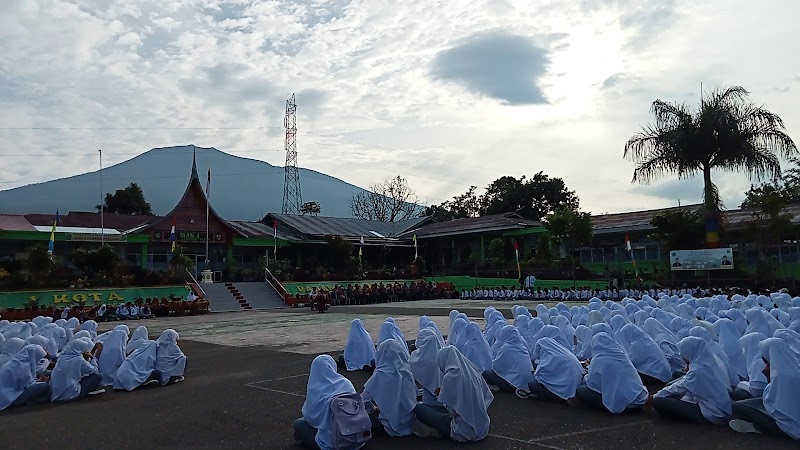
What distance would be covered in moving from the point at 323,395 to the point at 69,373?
4850 mm

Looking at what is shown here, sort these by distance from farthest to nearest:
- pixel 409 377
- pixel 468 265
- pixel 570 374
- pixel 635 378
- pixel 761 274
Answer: pixel 468 265 → pixel 761 274 → pixel 570 374 → pixel 635 378 → pixel 409 377

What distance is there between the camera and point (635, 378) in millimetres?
6859

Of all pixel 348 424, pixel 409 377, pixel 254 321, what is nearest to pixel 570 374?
pixel 409 377

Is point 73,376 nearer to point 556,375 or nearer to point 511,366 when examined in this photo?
point 511,366

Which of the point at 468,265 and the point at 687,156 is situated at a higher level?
the point at 687,156

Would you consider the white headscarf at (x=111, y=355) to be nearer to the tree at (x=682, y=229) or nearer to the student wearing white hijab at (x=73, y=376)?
the student wearing white hijab at (x=73, y=376)

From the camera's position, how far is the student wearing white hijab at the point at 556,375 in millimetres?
7445

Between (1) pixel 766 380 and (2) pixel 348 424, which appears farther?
(1) pixel 766 380

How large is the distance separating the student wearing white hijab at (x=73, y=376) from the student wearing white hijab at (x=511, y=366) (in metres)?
5.52

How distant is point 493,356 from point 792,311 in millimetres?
5309

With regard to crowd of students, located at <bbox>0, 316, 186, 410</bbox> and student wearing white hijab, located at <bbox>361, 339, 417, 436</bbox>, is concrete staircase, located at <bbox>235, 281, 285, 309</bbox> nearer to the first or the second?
crowd of students, located at <bbox>0, 316, 186, 410</bbox>

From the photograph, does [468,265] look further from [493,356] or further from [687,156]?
[493,356]

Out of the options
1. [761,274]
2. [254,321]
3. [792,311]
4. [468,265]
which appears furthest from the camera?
[468,265]

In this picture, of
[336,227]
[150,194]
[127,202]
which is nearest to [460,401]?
[336,227]
